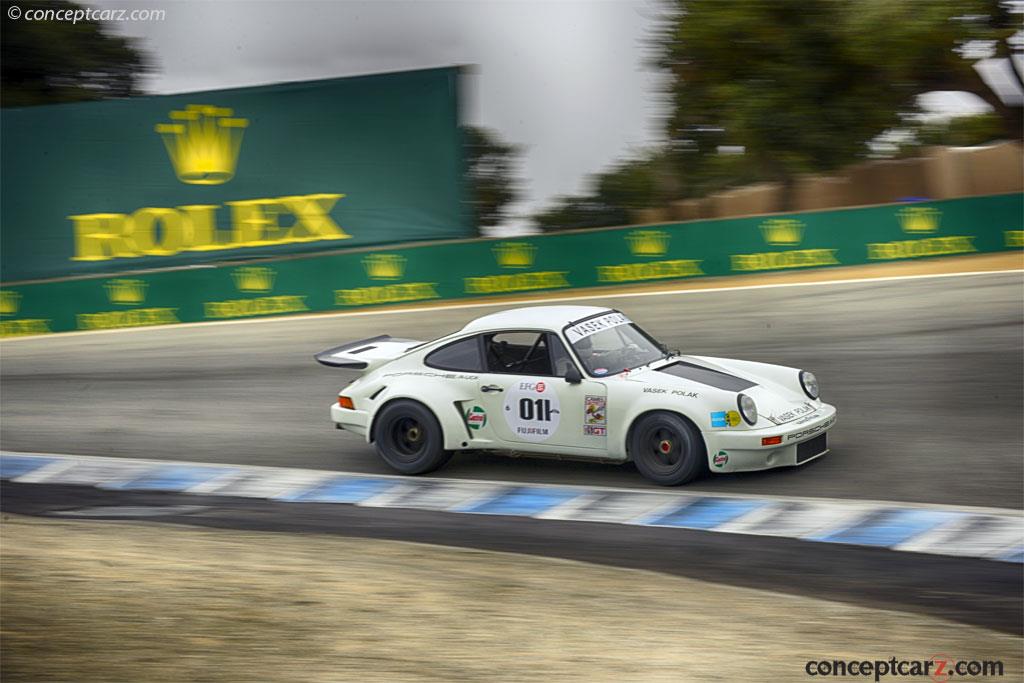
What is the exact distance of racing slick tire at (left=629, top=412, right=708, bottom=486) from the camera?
7.93 meters

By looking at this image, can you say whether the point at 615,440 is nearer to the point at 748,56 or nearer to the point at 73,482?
the point at 73,482

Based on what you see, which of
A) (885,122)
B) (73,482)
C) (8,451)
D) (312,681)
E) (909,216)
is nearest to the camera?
(312,681)

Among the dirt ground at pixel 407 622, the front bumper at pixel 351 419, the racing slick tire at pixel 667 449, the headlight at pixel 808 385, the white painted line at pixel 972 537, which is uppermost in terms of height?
the headlight at pixel 808 385

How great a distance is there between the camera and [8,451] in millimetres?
10977

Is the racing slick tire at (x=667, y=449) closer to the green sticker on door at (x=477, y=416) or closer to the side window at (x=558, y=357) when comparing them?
the side window at (x=558, y=357)

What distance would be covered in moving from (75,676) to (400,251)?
9778mm

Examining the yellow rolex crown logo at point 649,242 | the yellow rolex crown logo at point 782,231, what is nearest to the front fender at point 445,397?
the yellow rolex crown logo at point 649,242

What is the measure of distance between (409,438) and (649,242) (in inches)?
223

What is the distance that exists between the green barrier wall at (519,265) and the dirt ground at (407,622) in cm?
719

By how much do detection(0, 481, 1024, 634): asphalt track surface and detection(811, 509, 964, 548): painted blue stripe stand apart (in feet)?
0.50

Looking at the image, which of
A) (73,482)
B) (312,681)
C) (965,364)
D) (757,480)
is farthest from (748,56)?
(312,681)

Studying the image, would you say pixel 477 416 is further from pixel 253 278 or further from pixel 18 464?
pixel 253 278

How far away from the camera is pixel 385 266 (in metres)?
14.7

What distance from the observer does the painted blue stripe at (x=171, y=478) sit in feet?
30.4
